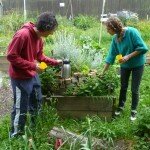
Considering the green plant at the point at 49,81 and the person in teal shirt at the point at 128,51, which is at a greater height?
the person in teal shirt at the point at 128,51

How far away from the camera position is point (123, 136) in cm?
540

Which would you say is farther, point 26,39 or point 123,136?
point 123,136

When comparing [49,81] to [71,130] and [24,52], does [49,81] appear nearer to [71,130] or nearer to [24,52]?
[71,130]

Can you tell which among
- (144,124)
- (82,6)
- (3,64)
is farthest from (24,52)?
(82,6)

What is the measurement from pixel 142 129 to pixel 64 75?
1535 millimetres

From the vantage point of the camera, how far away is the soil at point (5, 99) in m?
6.54

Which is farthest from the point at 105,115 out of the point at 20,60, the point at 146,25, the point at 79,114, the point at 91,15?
the point at 91,15

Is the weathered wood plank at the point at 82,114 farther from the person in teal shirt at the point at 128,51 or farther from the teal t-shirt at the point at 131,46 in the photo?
the teal t-shirt at the point at 131,46

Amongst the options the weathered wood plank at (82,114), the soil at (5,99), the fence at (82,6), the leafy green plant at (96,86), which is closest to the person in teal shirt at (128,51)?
the leafy green plant at (96,86)

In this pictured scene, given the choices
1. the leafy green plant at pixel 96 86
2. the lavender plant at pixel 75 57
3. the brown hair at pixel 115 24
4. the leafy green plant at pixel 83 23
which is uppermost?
the brown hair at pixel 115 24

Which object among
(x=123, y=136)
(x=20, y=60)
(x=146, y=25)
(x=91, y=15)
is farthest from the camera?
(x=91, y=15)

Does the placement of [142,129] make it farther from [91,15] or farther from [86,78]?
[91,15]

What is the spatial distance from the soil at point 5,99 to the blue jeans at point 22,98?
114cm

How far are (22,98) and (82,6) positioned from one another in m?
15.8
